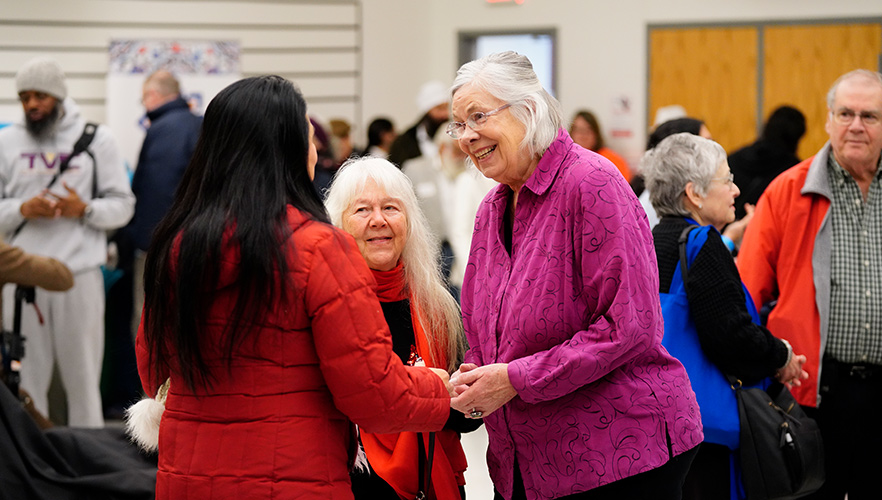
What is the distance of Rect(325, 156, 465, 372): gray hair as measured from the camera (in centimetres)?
256

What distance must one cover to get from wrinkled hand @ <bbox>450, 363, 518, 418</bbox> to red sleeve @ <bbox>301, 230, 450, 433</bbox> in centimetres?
23

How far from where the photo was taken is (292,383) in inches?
72.7

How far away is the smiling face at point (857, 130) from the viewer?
10.2 feet

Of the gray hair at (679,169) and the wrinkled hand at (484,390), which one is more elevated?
the gray hair at (679,169)

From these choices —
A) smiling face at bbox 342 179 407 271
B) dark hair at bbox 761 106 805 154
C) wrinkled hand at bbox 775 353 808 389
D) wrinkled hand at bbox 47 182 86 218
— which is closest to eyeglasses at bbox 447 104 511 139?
smiling face at bbox 342 179 407 271

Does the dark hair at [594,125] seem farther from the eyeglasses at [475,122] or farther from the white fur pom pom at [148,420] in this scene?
the white fur pom pom at [148,420]

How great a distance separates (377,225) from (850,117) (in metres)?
1.73

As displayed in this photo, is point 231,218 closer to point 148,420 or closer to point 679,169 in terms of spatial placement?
point 148,420

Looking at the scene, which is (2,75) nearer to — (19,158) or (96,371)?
(19,158)

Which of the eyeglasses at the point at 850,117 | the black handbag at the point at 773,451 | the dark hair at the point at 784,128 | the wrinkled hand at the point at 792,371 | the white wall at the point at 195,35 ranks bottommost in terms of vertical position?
the black handbag at the point at 773,451

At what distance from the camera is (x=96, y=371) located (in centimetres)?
524

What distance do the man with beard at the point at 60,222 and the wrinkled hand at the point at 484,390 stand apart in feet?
11.8

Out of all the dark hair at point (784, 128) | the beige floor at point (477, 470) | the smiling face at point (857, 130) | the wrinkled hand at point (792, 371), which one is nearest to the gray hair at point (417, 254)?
the wrinkled hand at point (792, 371)

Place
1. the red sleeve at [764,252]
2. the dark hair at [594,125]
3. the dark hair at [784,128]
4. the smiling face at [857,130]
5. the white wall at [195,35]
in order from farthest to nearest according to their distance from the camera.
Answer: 1. the dark hair at [594,125]
2. the white wall at [195,35]
3. the dark hair at [784,128]
4. the red sleeve at [764,252]
5. the smiling face at [857,130]
